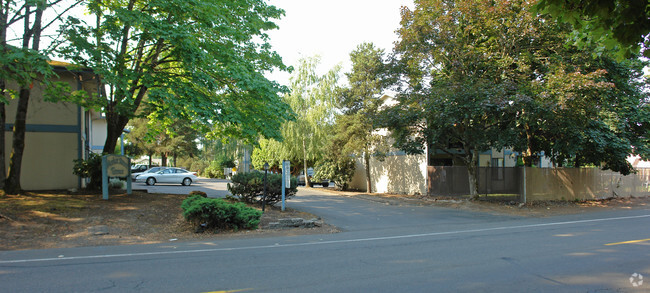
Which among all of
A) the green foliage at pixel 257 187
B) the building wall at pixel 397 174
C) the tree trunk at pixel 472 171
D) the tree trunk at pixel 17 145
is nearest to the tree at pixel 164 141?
the building wall at pixel 397 174

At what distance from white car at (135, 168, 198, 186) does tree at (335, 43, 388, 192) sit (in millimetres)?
12127

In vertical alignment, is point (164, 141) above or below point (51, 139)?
above

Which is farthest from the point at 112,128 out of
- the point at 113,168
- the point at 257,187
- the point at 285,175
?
the point at 285,175

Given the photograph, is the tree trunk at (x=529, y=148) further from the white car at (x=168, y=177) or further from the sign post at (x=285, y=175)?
the white car at (x=168, y=177)

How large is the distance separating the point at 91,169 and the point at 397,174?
17.1 metres

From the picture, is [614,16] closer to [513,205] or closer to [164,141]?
[513,205]

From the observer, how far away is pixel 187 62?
11305 millimetres

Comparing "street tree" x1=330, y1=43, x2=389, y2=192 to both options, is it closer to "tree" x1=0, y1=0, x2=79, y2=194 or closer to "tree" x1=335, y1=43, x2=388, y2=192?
"tree" x1=335, y1=43, x2=388, y2=192

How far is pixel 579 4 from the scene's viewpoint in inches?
159

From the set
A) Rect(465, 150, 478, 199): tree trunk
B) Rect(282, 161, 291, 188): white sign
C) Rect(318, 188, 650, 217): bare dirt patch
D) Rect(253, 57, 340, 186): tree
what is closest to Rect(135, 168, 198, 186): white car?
Rect(253, 57, 340, 186): tree

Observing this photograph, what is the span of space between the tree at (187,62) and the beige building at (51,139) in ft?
9.72

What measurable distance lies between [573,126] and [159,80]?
15594 millimetres

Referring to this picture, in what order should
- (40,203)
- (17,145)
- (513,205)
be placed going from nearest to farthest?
1. (40,203)
2. (17,145)
3. (513,205)

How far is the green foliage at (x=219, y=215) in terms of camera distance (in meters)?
10.6
